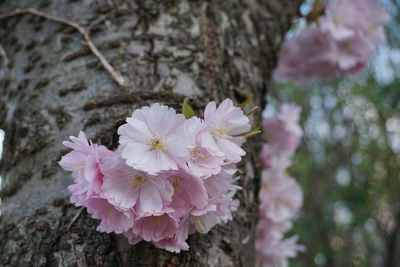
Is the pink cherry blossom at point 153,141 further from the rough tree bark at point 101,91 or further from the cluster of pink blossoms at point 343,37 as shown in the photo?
the cluster of pink blossoms at point 343,37

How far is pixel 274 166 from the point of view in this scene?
1766 millimetres

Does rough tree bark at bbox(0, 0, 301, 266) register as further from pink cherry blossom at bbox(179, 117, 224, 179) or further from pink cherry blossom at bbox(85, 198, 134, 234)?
pink cherry blossom at bbox(179, 117, 224, 179)

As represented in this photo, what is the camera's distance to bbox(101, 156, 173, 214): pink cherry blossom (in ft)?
2.58

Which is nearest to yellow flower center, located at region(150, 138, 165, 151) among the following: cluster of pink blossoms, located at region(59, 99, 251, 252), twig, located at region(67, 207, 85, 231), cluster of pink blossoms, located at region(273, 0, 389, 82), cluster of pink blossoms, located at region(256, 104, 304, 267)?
cluster of pink blossoms, located at region(59, 99, 251, 252)

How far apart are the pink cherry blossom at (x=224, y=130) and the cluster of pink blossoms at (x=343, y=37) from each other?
1.02 metres

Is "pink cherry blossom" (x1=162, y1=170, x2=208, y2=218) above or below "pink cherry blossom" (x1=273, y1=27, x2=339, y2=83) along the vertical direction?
above

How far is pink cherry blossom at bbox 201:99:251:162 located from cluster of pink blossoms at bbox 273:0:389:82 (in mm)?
1023

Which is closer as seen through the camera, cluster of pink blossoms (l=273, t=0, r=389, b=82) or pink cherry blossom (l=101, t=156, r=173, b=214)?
pink cherry blossom (l=101, t=156, r=173, b=214)

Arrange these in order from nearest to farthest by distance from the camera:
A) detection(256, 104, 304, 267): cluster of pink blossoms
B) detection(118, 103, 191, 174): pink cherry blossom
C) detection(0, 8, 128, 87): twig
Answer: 1. detection(118, 103, 191, 174): pink cherry blossom
2. detection(0, 8, 128, 87): twig
3. detection(256, 104, 304, 267): cluster of pink blossoms

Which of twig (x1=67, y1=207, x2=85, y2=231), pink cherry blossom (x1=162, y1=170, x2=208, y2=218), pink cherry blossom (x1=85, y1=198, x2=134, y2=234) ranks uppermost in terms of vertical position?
pink cherry blossom (x1=162, y1=170, x2=208, y2=218)

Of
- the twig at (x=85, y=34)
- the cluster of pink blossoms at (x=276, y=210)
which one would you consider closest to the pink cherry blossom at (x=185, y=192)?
the twig at (x=85, y=34)

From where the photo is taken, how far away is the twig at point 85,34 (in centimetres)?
113

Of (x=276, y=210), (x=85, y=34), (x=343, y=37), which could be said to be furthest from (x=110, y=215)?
(x=343, y=37)

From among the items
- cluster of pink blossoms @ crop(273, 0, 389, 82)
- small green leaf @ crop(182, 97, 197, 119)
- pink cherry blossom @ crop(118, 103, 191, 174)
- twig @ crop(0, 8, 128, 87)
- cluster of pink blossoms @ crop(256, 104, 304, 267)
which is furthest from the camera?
cluster of pink blossoms @ crop(273, 0, 389, 82)
